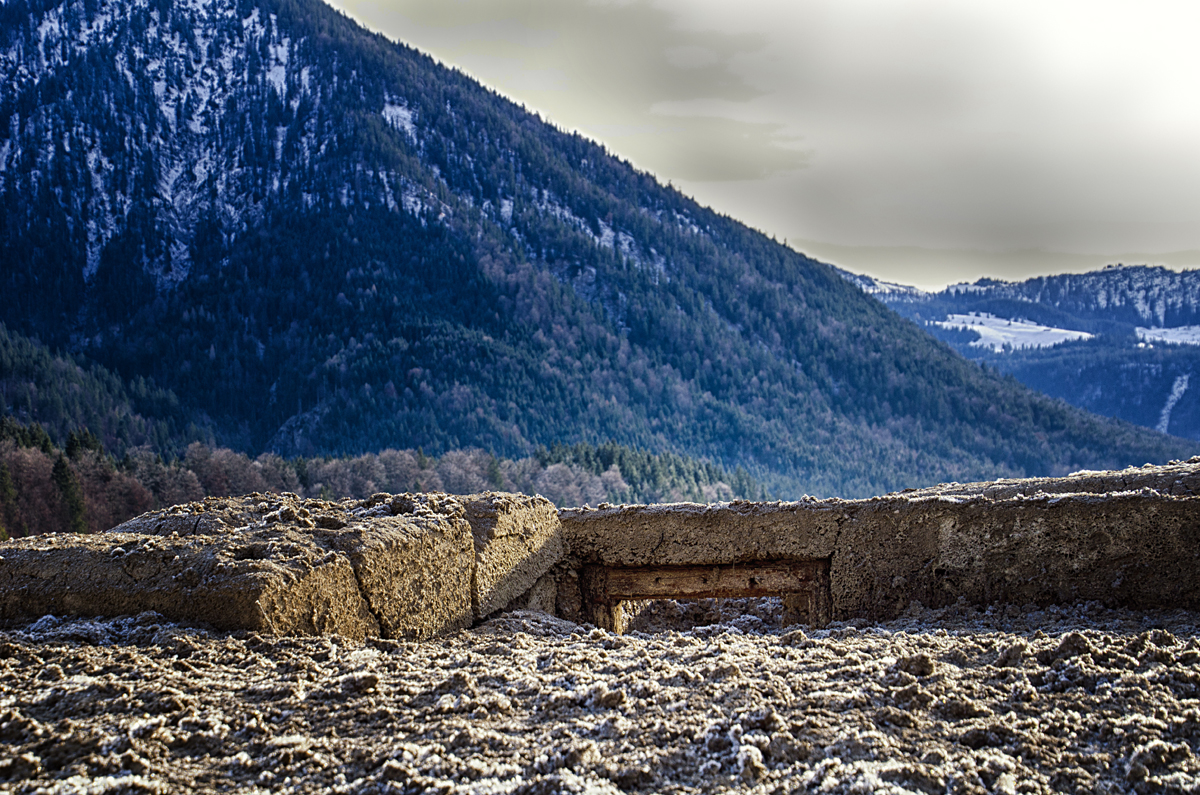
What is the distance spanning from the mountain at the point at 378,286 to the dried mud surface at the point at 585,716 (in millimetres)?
101603

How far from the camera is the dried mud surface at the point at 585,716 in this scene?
4480 mm

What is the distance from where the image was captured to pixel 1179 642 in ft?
21.2

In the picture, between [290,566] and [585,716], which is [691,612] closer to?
[290,566]

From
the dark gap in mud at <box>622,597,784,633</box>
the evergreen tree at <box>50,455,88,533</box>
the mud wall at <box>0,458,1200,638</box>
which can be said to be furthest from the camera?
the evergreen tree at <box>50,455,88,533</box>

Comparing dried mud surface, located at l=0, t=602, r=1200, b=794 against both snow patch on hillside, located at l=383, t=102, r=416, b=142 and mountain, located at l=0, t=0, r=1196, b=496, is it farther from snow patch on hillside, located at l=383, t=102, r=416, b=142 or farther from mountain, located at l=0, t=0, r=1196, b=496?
snow patch on hillside, located at l=383, t=102, r=416, b=142

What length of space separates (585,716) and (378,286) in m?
129

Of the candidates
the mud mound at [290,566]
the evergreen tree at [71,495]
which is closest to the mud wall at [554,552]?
the mud mound at [290,566]

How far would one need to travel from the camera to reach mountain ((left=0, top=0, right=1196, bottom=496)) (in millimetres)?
122375

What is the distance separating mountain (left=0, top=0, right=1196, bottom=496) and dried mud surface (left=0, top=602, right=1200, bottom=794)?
102 meters

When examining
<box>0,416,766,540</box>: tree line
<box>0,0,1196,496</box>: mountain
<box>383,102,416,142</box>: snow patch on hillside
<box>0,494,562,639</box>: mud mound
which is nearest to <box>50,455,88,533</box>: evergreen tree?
<box>0,416,766,540</box>: tree line

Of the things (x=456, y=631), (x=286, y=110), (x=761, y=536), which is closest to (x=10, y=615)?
(x=456, y=631)

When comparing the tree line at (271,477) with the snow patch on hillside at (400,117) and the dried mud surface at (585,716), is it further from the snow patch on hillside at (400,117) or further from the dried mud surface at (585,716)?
the snow patch on hillside at (400,117)

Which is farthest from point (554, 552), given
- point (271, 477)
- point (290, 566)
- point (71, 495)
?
point (271, 477)

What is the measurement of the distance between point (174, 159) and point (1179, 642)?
156m
